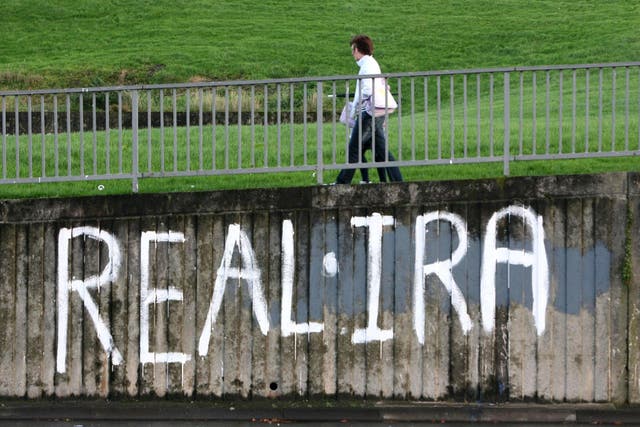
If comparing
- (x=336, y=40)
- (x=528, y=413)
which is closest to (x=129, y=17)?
(x=336, y=40)

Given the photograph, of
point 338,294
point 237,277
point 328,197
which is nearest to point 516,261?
point 338,294

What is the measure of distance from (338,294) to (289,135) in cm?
390

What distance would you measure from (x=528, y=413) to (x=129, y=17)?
1251 inches

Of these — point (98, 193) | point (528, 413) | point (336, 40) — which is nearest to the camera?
point (528, 413)

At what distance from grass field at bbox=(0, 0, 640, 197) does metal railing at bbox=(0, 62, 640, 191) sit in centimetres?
600

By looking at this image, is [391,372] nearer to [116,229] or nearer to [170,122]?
[116,229]

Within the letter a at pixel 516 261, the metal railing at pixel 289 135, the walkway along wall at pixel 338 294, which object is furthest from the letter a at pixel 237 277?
the letter a at pixel 516 261

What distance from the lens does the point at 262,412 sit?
12.5 metres

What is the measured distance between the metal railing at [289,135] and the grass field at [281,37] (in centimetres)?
600

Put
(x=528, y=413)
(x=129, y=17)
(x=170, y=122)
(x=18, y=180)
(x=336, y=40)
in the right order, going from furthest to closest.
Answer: (x=129, y=17) → (x=336, y=40) → (x=170, y=122) → (x=18, y=180) → (x=528, y=413)

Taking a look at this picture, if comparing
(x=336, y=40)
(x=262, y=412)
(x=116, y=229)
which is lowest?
(x=262, y=412)

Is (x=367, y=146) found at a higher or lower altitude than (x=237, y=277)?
higher

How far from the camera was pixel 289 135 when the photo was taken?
1627 cm

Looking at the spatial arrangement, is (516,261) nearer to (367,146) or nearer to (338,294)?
(338,294)
